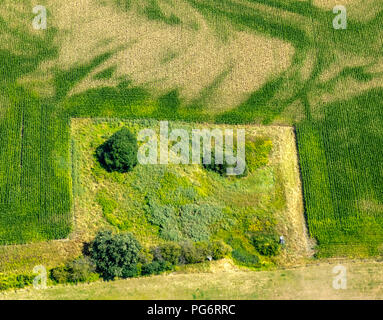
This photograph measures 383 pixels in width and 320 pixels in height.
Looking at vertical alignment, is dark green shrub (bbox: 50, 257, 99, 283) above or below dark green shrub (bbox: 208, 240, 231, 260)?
below

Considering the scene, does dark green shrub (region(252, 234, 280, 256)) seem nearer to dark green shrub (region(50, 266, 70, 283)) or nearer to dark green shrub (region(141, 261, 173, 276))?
dark green shrub (region(141, 261, 173, 276))

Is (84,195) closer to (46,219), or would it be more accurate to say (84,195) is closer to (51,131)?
(46,219)

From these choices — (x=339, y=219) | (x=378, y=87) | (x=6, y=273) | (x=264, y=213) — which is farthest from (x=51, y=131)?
(x=378, y=87)

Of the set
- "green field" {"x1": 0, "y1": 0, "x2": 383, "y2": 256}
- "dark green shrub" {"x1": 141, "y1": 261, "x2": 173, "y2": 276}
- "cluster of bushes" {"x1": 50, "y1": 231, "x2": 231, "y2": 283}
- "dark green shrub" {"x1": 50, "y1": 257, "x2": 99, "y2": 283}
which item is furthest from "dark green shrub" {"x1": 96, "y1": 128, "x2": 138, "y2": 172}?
"dark green shrub" {"x1": 141, "y1": 261, "x2": 173, "y2": 276}

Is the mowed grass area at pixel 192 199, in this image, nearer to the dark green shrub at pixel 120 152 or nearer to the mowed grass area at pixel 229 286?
the dark green shrub at pixel 120 152

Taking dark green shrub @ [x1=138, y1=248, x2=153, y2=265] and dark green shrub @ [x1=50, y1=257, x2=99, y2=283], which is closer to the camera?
dark green shrub @ [x1=50, y1=257, x2=99, y2=283]

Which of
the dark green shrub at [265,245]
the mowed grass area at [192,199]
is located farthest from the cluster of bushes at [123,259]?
the dark green shrub at [265,245]
